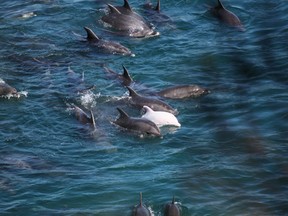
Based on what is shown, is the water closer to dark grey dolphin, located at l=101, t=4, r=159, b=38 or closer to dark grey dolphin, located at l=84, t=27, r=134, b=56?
dark grey dolphin, located at l=84, t=27, r=134, b=56

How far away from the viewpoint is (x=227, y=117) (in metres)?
17.5

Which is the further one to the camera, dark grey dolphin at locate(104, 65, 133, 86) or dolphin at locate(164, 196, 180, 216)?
dark grey dolphin at locate(104, 65, 133, 86)

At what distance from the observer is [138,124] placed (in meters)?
16.5

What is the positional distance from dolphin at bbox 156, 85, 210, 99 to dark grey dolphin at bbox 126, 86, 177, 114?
642mm

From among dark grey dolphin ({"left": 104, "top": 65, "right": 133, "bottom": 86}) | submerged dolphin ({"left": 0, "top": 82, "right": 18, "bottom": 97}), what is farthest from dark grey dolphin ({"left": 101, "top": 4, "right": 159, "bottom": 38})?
submerged dolphin ({"left": 0, "top": 82, "right": 18, "bottom": 97})

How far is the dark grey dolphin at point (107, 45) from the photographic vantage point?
Answer: 20.8 meters

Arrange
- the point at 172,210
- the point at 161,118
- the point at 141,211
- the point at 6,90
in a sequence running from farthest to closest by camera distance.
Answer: the point at 6,90 → the point at 161,118 → the point at 172,210 → the point at 141,211

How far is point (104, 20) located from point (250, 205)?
10843mm

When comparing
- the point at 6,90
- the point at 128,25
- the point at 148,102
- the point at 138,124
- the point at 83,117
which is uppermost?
the point at 128,25

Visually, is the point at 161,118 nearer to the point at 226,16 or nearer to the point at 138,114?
the point at 138,114

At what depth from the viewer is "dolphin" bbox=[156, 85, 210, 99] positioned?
18.2 meters

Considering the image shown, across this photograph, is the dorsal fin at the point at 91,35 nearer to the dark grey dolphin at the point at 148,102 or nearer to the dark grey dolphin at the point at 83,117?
the dark grey dolphin at the point at 148,102

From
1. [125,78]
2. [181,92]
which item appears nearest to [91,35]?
[125,78]

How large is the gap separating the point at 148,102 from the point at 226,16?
6283 mm
